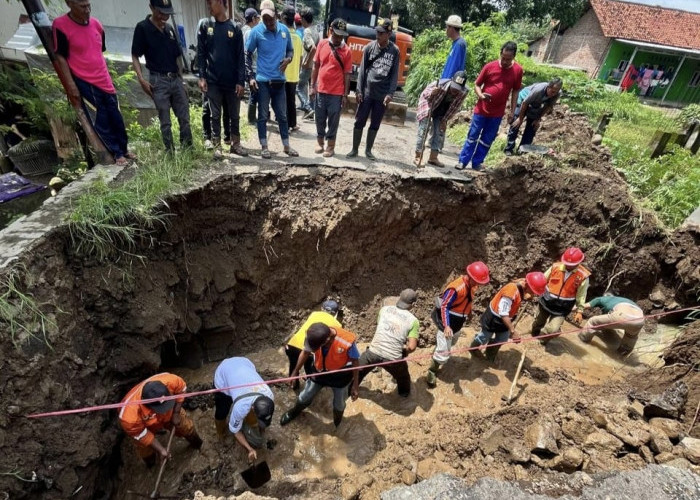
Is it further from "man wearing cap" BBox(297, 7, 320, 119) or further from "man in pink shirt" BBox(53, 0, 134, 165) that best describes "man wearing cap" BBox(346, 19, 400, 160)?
"man in pink shirt" BBox(53, 0, 134, 165)

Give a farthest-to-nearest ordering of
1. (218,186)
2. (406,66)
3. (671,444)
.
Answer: (406,66) → (218,186) → (671,444)

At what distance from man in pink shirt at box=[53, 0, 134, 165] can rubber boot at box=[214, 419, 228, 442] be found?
3.65m

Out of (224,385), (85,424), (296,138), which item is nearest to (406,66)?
(296,138)

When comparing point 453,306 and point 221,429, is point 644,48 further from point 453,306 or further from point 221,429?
point 221,429

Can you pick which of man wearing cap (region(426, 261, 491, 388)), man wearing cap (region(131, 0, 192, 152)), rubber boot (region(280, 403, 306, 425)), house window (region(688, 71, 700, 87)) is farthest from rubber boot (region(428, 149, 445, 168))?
house window (region(688, 71, 700, 87))

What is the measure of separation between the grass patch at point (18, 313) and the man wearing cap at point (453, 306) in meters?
4.04

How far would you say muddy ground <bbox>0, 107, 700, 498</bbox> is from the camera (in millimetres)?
3174

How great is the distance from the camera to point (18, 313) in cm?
286

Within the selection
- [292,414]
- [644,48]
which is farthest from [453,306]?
[644,48]

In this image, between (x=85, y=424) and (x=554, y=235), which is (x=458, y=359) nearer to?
(x=554, y=235)

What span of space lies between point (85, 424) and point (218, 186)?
285 centimetres

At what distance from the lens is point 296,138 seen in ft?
21.3

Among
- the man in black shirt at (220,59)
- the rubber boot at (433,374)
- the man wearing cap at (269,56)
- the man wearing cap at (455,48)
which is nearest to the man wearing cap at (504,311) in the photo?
the rubber boot at (433,374)

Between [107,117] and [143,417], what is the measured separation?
11.4 ft
